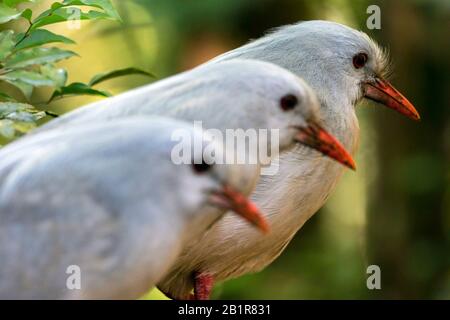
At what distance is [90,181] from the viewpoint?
2.66 metres

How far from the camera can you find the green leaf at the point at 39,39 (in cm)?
339

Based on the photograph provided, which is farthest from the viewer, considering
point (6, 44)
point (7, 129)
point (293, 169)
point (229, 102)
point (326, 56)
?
point (326, 56)

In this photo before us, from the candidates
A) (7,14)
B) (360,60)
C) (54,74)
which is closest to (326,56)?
(360,60)

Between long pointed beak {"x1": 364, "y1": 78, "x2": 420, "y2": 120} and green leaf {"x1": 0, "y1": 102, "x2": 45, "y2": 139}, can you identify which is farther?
long pointed beak {"x1": 364, "y1": 78, "x2": 420, "y2": 120}

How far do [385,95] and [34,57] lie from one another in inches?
59.7

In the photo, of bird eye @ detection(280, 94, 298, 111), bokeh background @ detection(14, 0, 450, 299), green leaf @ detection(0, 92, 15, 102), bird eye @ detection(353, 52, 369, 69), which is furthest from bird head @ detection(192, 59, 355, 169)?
bokeh background @ detection(14, 0, 450, 299)

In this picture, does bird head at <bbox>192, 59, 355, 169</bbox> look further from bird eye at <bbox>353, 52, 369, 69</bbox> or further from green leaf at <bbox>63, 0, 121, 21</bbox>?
bird eye at <bbox>353, 52, 369, 69</bbox>

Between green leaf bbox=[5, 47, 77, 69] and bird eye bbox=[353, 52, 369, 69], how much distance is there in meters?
1.22

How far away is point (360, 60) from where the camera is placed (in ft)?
13.8

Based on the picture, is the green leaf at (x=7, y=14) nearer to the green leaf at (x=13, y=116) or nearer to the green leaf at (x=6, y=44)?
the green leaf at (x=6, y=44)

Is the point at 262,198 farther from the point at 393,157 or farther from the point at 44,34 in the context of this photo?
the point at 393,157

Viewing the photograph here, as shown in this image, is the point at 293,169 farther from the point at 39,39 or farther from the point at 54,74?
the point at 39,39

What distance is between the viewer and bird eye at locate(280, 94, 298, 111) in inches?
125
